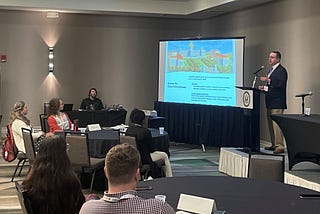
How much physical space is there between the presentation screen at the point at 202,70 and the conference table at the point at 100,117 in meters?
1.06

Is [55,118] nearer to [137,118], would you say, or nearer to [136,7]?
[137,118]

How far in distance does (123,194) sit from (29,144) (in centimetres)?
→ 445

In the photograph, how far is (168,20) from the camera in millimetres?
13086

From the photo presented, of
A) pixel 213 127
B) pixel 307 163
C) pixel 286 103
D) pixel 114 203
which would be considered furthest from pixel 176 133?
pixel 114 203

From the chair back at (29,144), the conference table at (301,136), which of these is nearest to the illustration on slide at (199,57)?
the conference table at (301,136)

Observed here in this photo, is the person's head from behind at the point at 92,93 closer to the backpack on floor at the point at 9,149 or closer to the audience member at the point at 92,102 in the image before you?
the audience member at the point at 92,102

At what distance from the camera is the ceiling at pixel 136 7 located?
36.2 feet

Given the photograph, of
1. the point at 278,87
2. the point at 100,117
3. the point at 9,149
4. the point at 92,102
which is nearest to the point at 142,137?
the point at 9,149

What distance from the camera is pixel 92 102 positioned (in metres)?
11.9

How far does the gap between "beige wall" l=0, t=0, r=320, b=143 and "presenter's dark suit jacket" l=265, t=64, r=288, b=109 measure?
6.57ft

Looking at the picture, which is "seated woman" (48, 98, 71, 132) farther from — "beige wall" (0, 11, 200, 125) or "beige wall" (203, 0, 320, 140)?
"beige wall" (0, 11, 200, 125)

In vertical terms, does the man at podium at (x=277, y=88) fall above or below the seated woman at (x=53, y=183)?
above

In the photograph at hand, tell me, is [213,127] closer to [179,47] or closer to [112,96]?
[179,47]

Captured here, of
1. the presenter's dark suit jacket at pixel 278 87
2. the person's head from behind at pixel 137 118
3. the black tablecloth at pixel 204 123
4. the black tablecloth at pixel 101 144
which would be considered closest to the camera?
the person's head from behind at pixel 137 118
